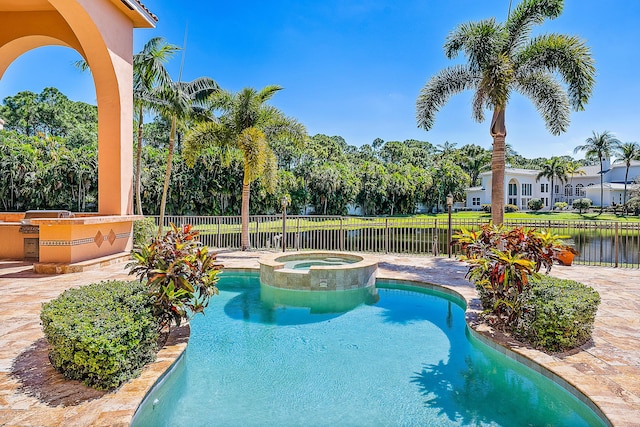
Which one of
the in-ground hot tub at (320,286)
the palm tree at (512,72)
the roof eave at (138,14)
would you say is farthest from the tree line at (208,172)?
the palm tree at (512,72)

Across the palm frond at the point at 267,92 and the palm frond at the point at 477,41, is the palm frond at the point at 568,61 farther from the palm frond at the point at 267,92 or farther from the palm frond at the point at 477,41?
the palm frond at the point at 267,92

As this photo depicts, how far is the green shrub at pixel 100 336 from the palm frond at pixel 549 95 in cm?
1018

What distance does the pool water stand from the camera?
319cm

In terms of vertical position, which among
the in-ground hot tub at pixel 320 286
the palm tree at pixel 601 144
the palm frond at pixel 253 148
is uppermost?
the palm tree at pixel 601 144

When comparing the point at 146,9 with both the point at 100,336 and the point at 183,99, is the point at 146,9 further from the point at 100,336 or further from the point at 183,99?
the point at 100,336

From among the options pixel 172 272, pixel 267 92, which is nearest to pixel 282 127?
pixel 267 92

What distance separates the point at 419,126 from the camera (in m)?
10.5

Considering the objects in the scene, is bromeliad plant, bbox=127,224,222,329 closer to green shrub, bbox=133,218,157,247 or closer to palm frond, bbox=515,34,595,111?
green shrub, bbox=133,218,157,247

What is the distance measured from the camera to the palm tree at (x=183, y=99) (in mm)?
12914

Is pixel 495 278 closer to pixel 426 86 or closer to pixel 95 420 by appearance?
pixel 95 420

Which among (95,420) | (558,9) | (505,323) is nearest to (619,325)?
(505,323)

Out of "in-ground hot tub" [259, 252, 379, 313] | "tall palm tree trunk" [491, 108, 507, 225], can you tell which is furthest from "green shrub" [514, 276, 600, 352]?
"tall palm tree trunk" [491, 108, 507, 225]

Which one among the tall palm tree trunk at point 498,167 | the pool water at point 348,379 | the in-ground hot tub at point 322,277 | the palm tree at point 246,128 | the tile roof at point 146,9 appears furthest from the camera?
the palm tree at point 246,128

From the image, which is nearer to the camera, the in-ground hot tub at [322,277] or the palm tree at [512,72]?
the in-ground hot tub at [322,277]
